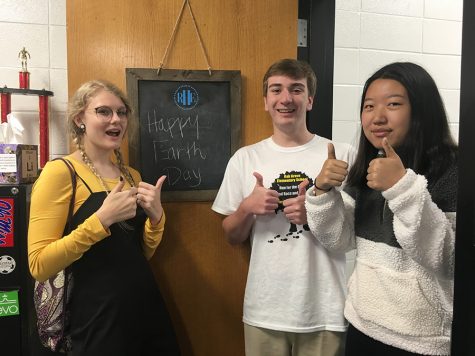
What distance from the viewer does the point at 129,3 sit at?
5.08 ft

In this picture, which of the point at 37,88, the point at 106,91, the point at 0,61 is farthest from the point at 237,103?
the point at 0,61

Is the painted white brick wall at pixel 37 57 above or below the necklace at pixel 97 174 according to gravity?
above

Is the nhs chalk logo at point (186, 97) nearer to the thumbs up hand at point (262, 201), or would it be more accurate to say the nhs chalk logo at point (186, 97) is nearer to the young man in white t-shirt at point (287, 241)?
the young man in white t-shirt at point (287, 241)

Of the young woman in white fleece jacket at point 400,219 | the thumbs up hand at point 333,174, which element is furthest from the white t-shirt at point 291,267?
the thumbs up hand at point 333,174

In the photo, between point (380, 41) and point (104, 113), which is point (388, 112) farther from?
point (380, 41)

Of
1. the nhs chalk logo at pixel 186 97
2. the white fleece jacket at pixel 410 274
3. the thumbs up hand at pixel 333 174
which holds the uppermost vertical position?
the nhs chalk logo at pixel 186 97

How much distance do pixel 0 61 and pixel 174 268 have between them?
1.12 meters

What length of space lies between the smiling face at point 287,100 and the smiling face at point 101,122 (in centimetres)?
54

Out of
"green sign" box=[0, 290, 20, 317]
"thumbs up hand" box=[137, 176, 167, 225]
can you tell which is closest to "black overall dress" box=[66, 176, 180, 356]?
"thumbs up hand" box=[137, 176, 167, 225]

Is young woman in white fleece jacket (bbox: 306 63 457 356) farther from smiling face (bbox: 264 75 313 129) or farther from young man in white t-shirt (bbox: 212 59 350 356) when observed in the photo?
smiling face (bbox: 264 75 313 129)

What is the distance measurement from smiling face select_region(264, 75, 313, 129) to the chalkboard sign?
26cm

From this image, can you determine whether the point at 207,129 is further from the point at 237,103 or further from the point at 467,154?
the point at 467,154

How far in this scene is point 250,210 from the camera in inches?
52.9

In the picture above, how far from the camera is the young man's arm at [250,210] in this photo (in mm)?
1306
